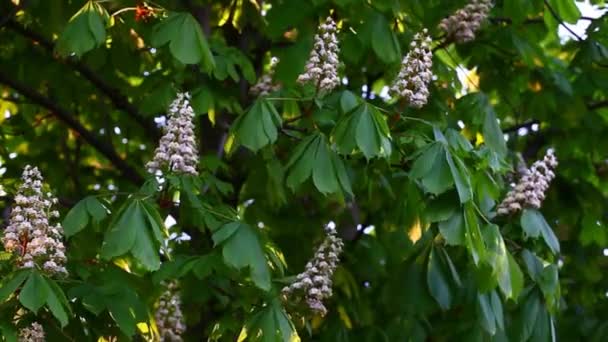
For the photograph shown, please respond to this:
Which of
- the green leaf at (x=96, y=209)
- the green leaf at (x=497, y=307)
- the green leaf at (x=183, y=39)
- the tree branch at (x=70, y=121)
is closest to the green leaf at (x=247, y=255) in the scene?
the green leaf at (x=96, y=209)

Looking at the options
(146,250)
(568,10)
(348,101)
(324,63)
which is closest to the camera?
(146,250)

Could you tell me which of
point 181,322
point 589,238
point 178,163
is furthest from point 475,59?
point 178,163

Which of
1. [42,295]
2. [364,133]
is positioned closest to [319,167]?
[364,133]

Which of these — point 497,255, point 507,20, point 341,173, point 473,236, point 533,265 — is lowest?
point 533,265

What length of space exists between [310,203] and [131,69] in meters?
1.44

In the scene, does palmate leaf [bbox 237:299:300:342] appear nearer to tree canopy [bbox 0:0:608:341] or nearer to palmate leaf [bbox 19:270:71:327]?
tree canopy [bbox 0:0:608:341]

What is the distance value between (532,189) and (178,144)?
5.03ft

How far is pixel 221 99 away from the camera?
531 cm

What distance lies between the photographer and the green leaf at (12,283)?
3.77 meters

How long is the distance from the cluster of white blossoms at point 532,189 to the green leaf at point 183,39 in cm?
130

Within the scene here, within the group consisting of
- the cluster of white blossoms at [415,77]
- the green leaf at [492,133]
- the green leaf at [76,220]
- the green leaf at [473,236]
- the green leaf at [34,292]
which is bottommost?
the green leaf at [492,133]

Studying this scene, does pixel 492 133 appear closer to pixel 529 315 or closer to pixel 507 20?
pixel 507 20

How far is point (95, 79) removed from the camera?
600 centimetres

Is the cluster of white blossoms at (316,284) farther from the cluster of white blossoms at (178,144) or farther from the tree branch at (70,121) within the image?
the tree branch at (70,121)
